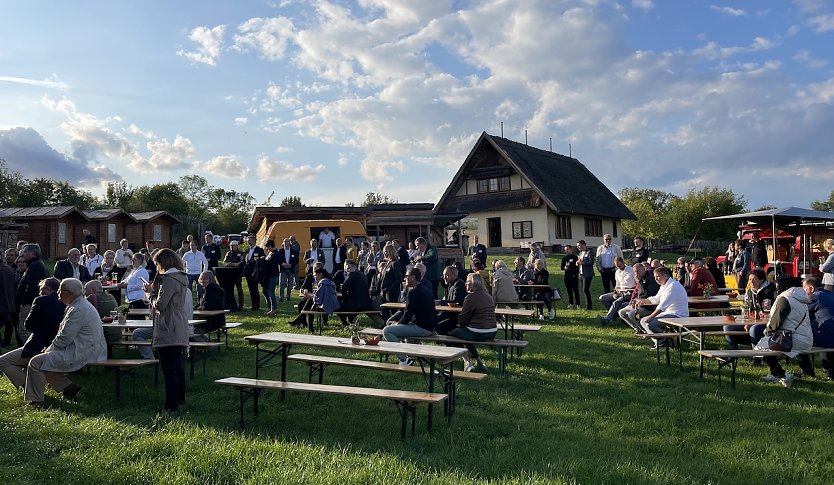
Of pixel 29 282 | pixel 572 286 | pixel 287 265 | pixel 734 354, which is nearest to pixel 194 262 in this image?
pixel 287 265

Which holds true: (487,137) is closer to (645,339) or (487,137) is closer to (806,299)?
(645,339)

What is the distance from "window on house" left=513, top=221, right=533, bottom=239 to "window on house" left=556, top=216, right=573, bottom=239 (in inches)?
60.5

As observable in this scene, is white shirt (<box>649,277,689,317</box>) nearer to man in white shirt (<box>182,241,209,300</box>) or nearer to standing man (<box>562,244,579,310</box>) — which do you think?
standing man (<box>562,244,579,310</box>)

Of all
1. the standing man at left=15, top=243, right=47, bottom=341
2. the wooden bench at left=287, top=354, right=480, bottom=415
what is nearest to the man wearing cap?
the standing man at left=15, top=243, right=47, bottom=341

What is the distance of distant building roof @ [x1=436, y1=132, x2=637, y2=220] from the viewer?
32.9 m

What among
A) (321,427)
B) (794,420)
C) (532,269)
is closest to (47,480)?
(321,427)

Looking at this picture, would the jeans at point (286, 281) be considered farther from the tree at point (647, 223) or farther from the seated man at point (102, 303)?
the tree at point (647, 223)

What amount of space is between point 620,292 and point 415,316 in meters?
5.72

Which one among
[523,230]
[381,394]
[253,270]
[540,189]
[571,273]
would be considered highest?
[540,189]

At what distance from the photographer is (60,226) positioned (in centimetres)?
3284

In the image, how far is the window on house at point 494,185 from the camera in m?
34.8

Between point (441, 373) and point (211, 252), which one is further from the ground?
point (211, 252)

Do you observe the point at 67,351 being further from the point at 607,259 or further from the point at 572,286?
the point at 607,259

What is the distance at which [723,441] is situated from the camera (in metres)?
5.03
